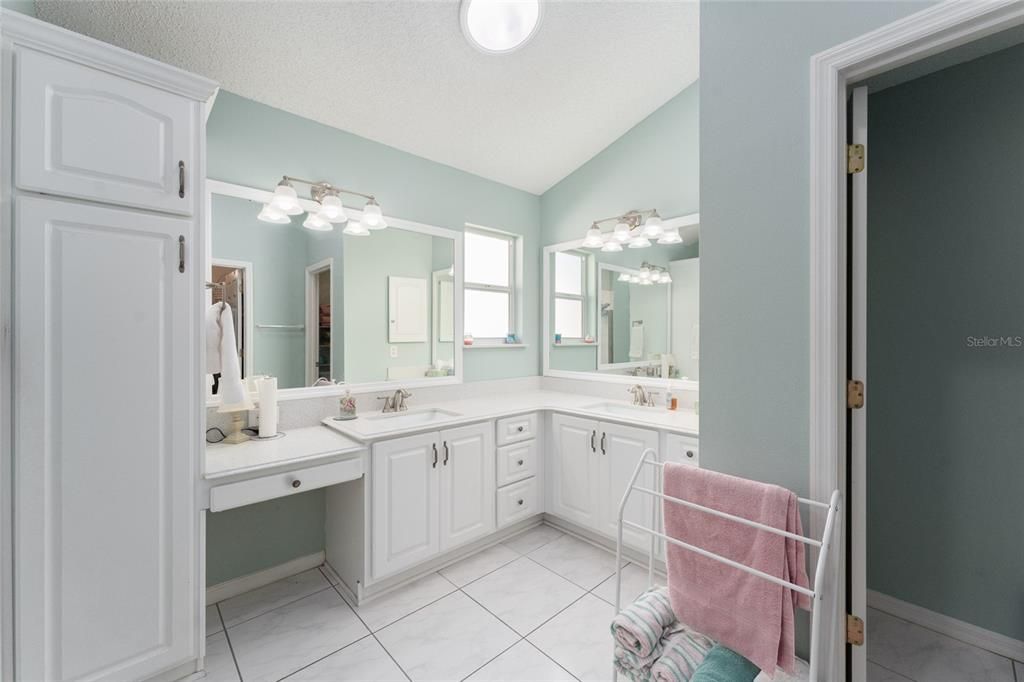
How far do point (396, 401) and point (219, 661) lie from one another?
4.59ft

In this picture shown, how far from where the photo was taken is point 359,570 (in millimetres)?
2064

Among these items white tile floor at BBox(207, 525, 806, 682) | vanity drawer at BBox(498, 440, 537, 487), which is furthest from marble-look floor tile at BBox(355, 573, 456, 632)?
vanity drawer at BBox(498, 440, 537, 487)

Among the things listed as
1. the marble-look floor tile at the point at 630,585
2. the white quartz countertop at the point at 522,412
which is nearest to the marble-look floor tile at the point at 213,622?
the white quartz countertop at the point at 522,412

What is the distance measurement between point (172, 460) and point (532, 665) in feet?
5.12

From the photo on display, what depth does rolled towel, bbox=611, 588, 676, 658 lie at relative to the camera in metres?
1.24

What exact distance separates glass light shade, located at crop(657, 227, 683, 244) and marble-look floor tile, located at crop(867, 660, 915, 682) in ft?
7.30

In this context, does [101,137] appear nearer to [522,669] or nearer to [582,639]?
[522,669]

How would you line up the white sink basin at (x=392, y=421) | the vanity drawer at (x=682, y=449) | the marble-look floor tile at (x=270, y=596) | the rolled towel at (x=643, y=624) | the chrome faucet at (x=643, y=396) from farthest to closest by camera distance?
the chrome faucet at (x=643, y=396) → the white sink basin at (x=392, y=421) → the vanity drawer at (x=682, y=449) → the marble-look floor tile at (x=270, y=596) → the rolled towel at (x=643, y=624)

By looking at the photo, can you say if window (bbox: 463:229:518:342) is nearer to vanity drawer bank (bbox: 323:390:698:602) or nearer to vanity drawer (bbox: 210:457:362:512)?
vanity drawer bank (bbox: 323:390:698:602)

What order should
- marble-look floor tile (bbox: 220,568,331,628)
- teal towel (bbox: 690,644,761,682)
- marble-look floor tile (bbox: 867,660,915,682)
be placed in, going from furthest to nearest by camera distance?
1. marble-look floor tile (bbox: 220,568,331,628)
2. marble-look floor tile (bbox: 867,660,915,682)
3. teal towel (bbox: 690,644,761,682)

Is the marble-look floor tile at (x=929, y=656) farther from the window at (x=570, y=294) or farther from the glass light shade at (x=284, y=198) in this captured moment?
the glass light shade at (x=284, y=198)

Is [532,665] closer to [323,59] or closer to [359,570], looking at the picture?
[359,570]

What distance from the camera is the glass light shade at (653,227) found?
8.75 ft

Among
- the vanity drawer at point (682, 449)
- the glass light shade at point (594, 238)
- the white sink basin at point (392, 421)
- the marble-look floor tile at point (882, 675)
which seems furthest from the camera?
the glass light shade at point (594, 238)
